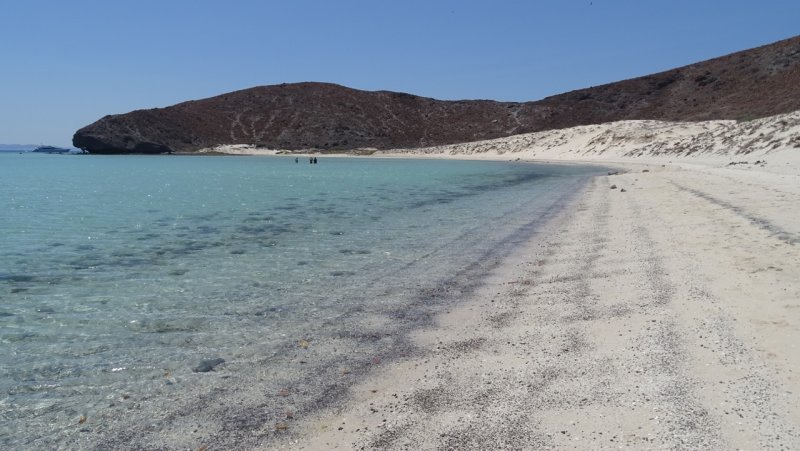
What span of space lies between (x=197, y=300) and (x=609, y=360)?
5443mm

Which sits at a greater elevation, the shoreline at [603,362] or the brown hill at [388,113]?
the brown hill at [388,113]

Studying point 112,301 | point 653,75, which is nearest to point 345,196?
point 112,301

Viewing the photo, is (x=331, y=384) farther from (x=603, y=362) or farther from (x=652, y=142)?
(x=652, y=142)

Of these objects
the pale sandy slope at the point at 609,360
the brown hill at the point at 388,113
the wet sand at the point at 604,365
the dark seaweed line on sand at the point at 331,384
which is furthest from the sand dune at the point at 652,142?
the dark seaweed line on sand at the point at 331,384

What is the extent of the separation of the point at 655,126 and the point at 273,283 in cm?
6112

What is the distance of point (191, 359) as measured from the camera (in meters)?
5.49

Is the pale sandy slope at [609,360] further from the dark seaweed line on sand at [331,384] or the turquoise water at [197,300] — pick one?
the turquoise water at [197,300]

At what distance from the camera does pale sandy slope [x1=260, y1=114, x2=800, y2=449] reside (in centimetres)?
366

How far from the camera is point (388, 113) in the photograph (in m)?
116

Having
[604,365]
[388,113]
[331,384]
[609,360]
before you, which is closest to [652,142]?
[609,360]

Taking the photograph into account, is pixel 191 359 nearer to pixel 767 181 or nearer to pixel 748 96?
pixel 767 181

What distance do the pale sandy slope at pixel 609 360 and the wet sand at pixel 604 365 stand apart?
1 centimetres

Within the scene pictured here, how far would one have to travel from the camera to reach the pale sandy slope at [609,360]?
3.66 m

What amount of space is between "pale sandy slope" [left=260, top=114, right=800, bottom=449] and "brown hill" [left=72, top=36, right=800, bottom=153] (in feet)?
251
